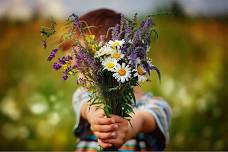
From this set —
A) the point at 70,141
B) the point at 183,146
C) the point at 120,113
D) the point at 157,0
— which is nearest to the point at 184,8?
the point at 157,0

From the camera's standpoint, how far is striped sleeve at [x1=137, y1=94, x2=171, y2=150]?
1823mm

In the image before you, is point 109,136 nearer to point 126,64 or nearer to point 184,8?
point 126,64

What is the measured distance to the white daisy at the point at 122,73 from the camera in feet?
4.41

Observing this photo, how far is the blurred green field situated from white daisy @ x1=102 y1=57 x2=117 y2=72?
2105 millimetres

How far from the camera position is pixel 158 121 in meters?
1.81

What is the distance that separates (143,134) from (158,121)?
0.30ft

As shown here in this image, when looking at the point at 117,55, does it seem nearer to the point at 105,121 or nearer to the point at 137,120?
the point at 105,121

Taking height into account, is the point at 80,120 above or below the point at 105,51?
below

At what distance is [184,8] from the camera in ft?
11.7

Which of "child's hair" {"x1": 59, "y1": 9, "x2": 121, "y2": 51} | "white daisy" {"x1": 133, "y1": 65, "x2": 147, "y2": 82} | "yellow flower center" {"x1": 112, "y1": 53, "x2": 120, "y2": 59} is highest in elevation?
"child's hair" {"x1": 59, "y1": 9, "x2": 121, "y2": 51}

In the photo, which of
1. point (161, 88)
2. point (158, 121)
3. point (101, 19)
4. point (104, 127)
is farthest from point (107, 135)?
point (161, 88)

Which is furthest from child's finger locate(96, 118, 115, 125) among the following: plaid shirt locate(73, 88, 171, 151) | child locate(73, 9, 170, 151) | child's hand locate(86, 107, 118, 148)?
plaid shirt locate(73, 88, 171, 151)

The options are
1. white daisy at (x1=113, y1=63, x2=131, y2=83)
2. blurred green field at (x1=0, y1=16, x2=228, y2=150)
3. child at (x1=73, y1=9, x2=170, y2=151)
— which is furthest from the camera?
blurred green field at (x1=0, y1=16, x2=228, y2=150)

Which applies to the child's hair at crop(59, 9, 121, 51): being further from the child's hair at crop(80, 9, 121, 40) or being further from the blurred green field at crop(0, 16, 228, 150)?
the blurred green field at crop(0, 16, 228, 150)
